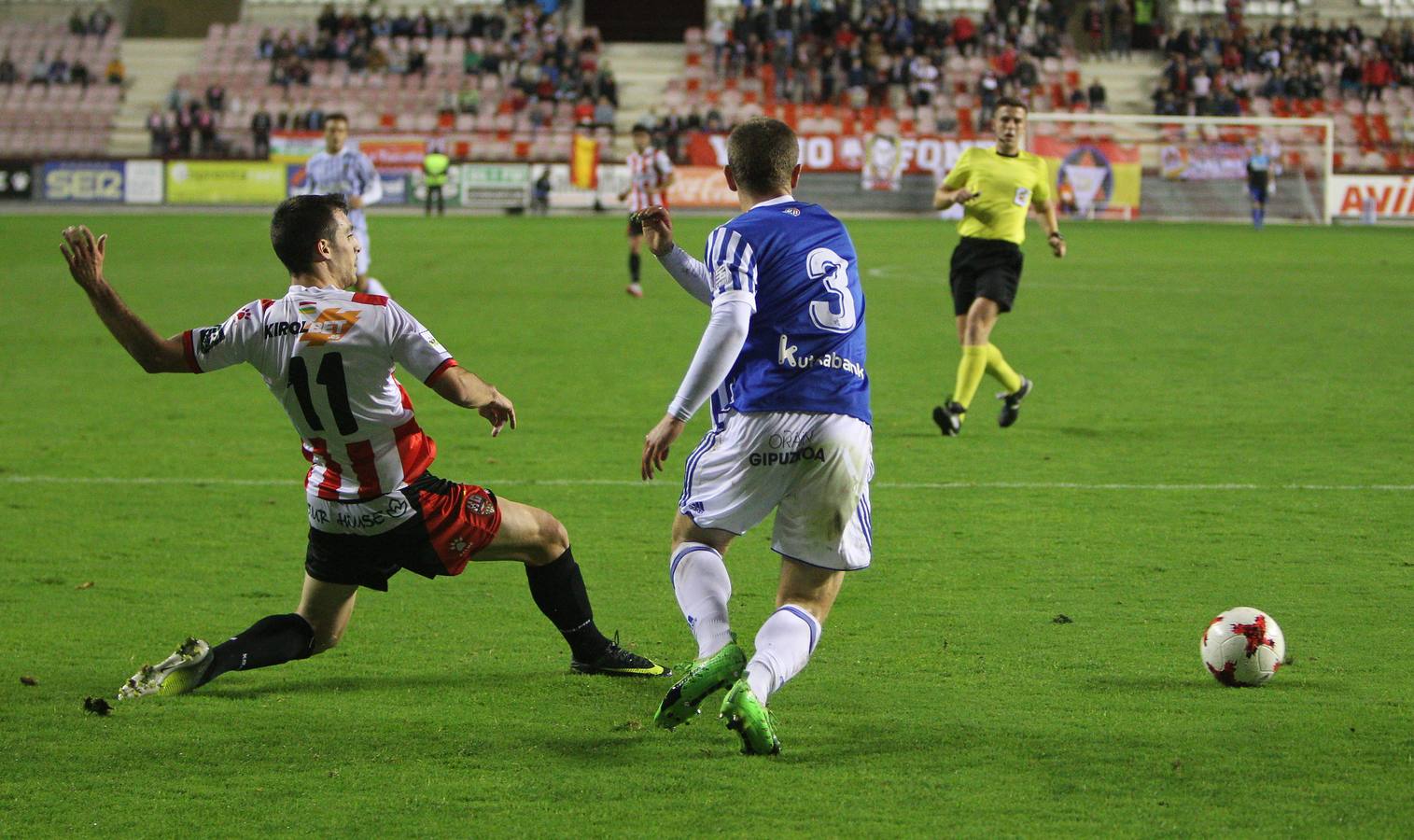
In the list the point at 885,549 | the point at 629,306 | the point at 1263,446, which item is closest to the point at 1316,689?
the point at 885,549

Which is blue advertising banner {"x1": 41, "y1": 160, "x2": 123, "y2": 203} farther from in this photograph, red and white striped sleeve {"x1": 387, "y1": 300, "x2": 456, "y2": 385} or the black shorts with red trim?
red and white striped sleeve {"x1": 387, "y1": 300, "x2": 456, "y2": 385}

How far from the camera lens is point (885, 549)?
7.01 metres

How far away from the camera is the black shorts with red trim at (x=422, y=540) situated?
4.60m

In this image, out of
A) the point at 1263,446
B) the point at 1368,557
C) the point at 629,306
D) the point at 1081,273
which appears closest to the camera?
the point at 1368,557

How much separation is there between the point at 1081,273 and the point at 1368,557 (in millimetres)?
16097

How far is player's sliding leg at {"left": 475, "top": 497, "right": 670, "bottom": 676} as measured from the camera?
4.84 metres

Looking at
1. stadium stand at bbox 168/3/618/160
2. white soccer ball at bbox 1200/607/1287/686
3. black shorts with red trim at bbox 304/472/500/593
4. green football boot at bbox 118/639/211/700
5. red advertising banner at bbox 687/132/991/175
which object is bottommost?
green football boot at bbox 118/639/211/700

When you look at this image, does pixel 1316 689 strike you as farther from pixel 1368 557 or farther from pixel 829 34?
pixel 829 34

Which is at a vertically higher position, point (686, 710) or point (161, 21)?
point (161, 21)

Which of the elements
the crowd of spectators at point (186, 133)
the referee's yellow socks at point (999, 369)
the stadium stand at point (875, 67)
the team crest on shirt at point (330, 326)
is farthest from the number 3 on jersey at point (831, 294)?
the crowd of spectators at point (186, 133)

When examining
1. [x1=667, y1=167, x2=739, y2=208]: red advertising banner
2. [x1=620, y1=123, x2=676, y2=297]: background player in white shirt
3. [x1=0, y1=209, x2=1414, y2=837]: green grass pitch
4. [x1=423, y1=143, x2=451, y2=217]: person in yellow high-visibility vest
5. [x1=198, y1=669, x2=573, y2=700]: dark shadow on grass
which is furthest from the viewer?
[x1=667, y1=167, x2=739, y2=208]: red advertising banner

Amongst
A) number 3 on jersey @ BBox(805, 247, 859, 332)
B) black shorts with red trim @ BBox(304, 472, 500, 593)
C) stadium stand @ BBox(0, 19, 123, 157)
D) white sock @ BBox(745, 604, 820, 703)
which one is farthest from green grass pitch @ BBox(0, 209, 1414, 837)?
stadium stand @ BBox(0, 19, 123, 157)

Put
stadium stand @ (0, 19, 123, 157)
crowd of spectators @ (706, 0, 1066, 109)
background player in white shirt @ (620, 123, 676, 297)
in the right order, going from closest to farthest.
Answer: background player in white shirt @ (620, 123, 676, 297), stadium stand @ (0, 19, 123, 157), crowd of spectators @ (706, 0, 1066, 109)

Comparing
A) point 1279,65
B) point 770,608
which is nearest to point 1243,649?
point 770,608
